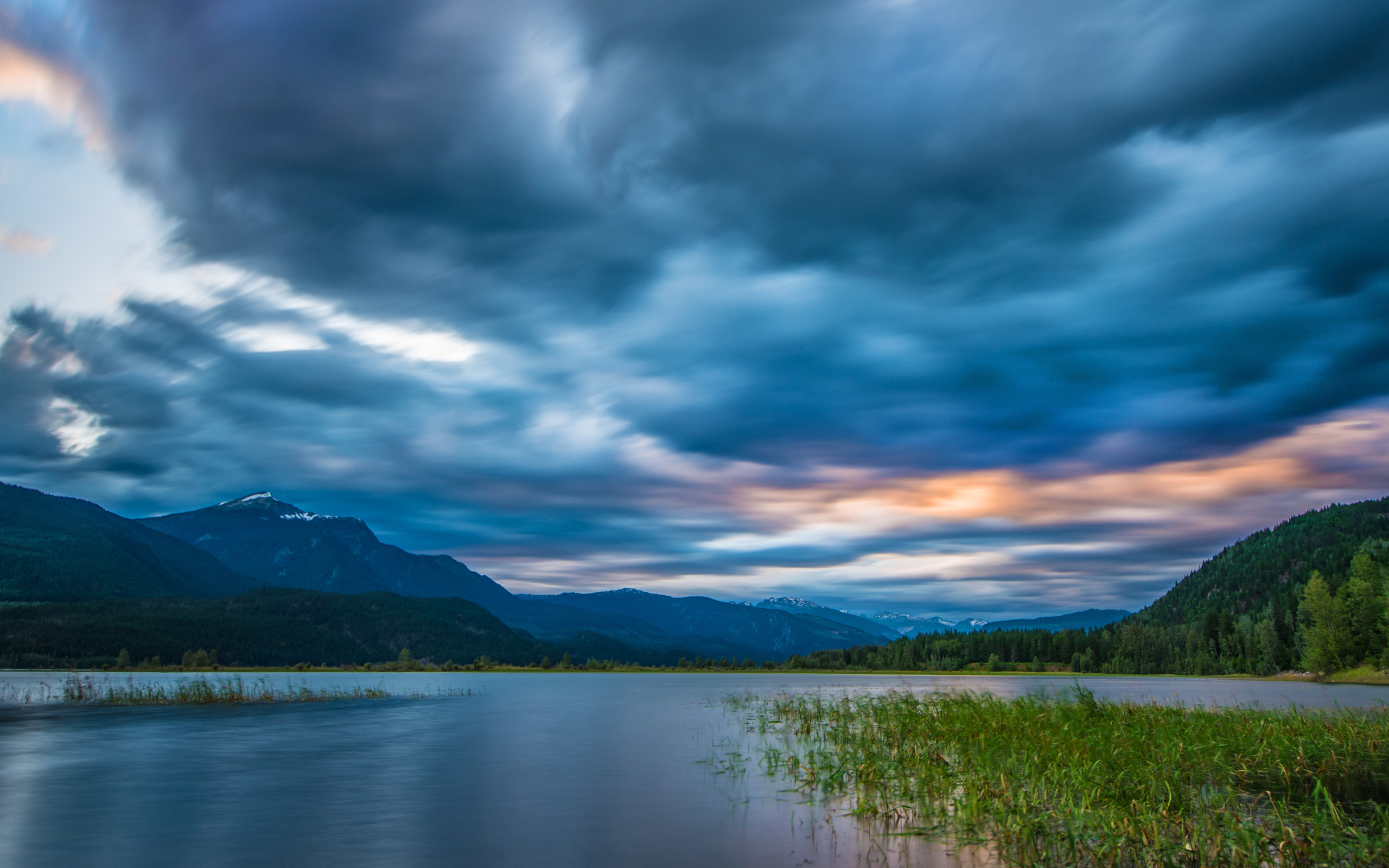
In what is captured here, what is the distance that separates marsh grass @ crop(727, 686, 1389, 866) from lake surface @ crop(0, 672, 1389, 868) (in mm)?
2286

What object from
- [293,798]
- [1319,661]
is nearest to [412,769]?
[293,798]

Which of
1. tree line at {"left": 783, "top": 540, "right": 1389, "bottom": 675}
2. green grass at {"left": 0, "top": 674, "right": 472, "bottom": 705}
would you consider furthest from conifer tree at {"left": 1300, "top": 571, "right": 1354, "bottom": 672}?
green grass at {"left": 0, "top": 674, "right": 472, "bottom": 705}

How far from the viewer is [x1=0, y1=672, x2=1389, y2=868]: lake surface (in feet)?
66.6

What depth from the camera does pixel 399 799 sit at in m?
28.9

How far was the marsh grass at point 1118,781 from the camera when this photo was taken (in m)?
16.1

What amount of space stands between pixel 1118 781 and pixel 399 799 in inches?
959

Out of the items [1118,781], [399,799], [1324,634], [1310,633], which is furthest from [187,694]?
[1310,633]

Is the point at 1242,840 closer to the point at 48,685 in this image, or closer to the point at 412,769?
the point at 412,769

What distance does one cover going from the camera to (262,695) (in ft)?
284

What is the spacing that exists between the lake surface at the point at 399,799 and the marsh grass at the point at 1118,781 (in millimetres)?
2286

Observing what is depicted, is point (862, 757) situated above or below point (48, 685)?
above

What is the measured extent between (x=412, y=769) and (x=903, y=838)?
2554 cm

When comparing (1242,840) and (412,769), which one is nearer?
(1242,840)

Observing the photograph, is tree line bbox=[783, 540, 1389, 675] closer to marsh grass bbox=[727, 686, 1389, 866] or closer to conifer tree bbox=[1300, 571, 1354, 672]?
conifer tree bbox=[1300, 571, 1354, 672]
